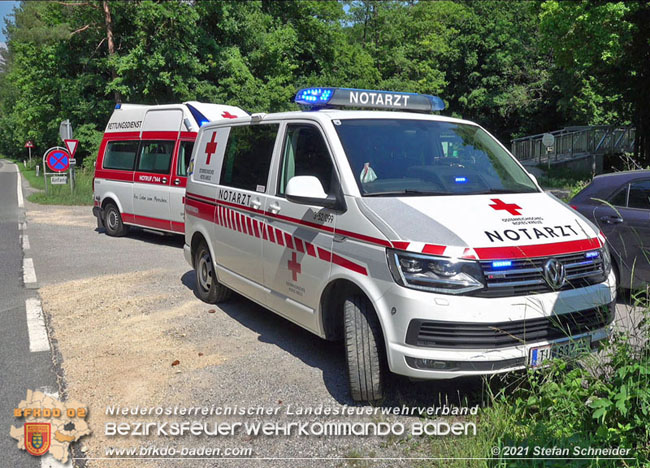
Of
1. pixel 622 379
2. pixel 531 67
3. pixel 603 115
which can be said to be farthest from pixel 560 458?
pixel 531 67

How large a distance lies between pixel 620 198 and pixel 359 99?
3.30 meters

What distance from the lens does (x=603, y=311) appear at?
4.04 metres

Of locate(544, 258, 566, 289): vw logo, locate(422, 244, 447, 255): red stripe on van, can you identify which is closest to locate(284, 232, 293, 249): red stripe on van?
locate(422, 244, 447, 255): red stripe on van

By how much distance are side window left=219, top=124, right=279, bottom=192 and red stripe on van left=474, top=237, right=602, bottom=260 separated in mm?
2397

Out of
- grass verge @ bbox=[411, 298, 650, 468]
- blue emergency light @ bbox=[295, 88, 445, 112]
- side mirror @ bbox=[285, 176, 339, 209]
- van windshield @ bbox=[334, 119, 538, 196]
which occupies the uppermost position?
blue emergency light @ bbox=[295, 88, 445, 112]

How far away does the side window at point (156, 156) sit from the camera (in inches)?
449

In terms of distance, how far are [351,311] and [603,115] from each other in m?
34.4

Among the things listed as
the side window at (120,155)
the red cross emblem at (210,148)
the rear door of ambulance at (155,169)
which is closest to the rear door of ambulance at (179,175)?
the rear door of ambulance at (155,169)

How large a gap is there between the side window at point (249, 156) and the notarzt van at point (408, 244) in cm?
2

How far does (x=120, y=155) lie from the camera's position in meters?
12.8

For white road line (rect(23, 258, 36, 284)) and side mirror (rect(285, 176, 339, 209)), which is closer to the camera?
side mirror (rect(285, 176, 339, 209))

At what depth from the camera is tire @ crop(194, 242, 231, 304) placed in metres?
6.90

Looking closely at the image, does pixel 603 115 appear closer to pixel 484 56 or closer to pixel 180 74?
pixel 484 56

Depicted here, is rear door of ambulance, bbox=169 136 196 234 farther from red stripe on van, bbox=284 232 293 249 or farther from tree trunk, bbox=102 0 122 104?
tree trunk, bbox=102 0 122 104
